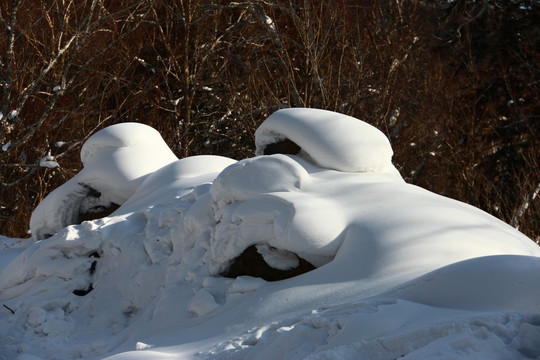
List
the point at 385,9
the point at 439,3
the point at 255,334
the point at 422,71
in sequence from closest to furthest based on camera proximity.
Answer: the point at 255,334 → the point at 385,9 → the point at 422,71 → the point at 439,3

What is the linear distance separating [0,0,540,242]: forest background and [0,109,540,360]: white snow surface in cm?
615

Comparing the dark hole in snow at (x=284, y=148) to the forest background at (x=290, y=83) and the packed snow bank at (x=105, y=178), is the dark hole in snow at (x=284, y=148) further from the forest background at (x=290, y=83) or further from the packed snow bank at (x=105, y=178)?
the forest background at (x=290, y=83)

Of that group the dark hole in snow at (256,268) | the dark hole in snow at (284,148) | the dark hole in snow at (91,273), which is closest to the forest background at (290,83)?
the dark hole in snow at (284,148)

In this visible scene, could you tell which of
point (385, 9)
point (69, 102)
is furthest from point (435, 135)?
point (69, 102)

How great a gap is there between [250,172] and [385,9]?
938cm

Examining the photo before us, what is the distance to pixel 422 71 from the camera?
13.7 metres

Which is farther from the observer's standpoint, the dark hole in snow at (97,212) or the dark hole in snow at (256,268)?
the dark hole in snow at (97,212)

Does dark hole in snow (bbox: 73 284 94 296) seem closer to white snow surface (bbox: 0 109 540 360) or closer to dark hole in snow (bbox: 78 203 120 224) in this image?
white snow surface (bbox: 0 109 540 360)

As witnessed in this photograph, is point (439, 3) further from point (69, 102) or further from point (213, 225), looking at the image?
point (213, 225)

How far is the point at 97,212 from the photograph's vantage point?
19.5 ft

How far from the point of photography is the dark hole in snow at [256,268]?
3.79m

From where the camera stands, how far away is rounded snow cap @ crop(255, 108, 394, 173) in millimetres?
4410

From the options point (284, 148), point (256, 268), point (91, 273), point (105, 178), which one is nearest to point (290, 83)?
point (105, 178)

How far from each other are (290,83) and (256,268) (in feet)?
25.1
